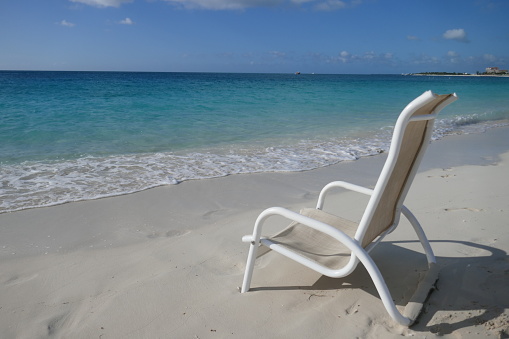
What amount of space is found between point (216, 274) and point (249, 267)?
0.45m

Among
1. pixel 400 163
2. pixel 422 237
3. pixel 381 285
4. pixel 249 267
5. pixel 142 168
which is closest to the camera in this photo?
pixel 381 285

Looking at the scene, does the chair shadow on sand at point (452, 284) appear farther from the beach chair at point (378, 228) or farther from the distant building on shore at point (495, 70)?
the distant building on shore at point (495, 70)

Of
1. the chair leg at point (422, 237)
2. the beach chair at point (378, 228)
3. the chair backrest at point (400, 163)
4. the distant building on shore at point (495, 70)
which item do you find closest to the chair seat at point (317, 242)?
the beach chair at point (378, 228)

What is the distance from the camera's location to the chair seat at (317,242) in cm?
256

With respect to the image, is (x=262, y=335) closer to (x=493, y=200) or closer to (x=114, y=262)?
(x=114, y=262)

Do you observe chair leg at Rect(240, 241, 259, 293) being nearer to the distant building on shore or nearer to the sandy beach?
the sandy beach

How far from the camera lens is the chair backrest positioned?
2127 mm

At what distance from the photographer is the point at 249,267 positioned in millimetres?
2746

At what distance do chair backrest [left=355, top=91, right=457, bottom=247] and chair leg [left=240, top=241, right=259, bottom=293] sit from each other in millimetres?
732

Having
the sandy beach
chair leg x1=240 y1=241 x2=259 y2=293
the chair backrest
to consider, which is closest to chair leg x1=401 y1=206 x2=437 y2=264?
the sandy beach

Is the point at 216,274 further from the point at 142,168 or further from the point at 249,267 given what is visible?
the point at 142,168

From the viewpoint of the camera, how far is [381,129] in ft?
41.1

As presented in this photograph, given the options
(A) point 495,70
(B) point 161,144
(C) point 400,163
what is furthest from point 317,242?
(A) point 495,70

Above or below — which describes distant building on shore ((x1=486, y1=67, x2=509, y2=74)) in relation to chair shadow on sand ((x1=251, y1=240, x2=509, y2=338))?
above
